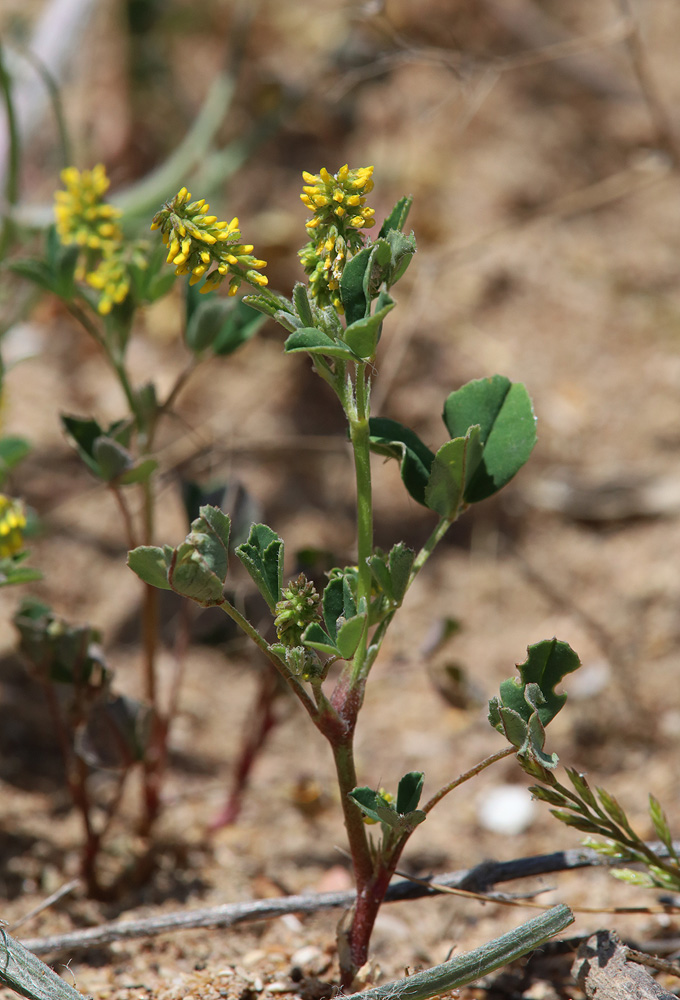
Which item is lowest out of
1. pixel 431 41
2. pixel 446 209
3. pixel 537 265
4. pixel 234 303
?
pixel 234 303

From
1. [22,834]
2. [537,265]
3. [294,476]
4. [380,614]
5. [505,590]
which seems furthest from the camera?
[537,265]

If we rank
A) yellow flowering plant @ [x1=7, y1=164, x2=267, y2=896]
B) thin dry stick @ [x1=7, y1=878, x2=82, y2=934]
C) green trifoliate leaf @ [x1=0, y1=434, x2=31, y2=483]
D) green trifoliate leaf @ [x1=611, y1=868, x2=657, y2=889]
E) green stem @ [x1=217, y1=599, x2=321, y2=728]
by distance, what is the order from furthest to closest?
green trifoliate leaf @ [x1=0, y1=434, x2=31, y2=483], yellow flowering plant @ [x1=7, y1=164, x2=267, y2=896], thin dry stick @ [x1=7, y1=878, x2=82, y2=934], green trifoliate leaf @ [x1=611, y1=868, x2=657, y2=889], green stem @ [x1=217, y1=599, x2=321, y2=728]

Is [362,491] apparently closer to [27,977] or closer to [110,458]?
[110,458]

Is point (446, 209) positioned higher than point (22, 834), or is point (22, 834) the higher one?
point (446, 209)

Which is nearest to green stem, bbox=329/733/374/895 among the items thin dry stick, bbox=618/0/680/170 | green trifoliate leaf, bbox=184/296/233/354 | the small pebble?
green trifoliate leaf, bbox=184/296/233/354

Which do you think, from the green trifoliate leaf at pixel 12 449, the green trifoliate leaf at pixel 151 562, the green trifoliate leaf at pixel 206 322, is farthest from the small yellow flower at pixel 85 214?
the green trifoliate leaf at pixel 151 562

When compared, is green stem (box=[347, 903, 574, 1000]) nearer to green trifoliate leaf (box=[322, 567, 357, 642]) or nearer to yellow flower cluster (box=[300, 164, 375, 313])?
green trifoliate leaf (box=[322, 567, 357, 642])

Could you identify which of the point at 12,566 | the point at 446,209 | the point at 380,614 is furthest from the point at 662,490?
the point at 12,566

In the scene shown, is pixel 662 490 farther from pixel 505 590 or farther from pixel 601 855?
pixel 601 855
